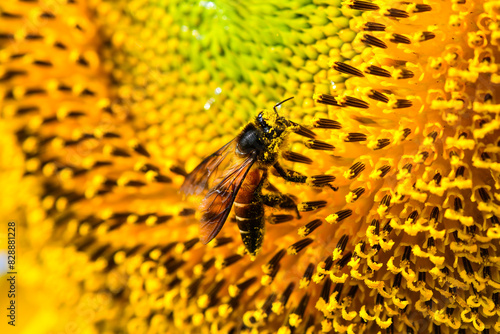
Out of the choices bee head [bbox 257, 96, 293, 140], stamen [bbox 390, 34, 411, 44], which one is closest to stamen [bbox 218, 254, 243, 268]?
bee head [bbox 257, 96, 293, 140]

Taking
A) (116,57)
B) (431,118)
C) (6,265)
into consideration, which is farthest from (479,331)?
(6,265)

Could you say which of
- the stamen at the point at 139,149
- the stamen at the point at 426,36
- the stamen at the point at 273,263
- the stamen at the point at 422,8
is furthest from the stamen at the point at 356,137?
the stamen at the point at 139,149

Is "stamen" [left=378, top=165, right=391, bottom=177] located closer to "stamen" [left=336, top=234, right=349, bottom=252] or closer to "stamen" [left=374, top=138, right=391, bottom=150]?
"stamen" [left=374, top=138, right=391, bottom=150]

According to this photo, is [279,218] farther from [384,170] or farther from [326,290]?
[384,170]

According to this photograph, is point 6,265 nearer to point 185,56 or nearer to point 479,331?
point 185,56

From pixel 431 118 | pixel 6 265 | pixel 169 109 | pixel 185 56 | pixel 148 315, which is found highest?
pixel 431 118

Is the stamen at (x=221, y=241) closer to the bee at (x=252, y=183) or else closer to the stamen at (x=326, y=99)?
the bee at (x=252, y=183)

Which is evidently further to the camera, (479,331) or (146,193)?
(146,193)

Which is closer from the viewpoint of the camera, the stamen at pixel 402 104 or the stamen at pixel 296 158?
the stamen at pixel 402 104
